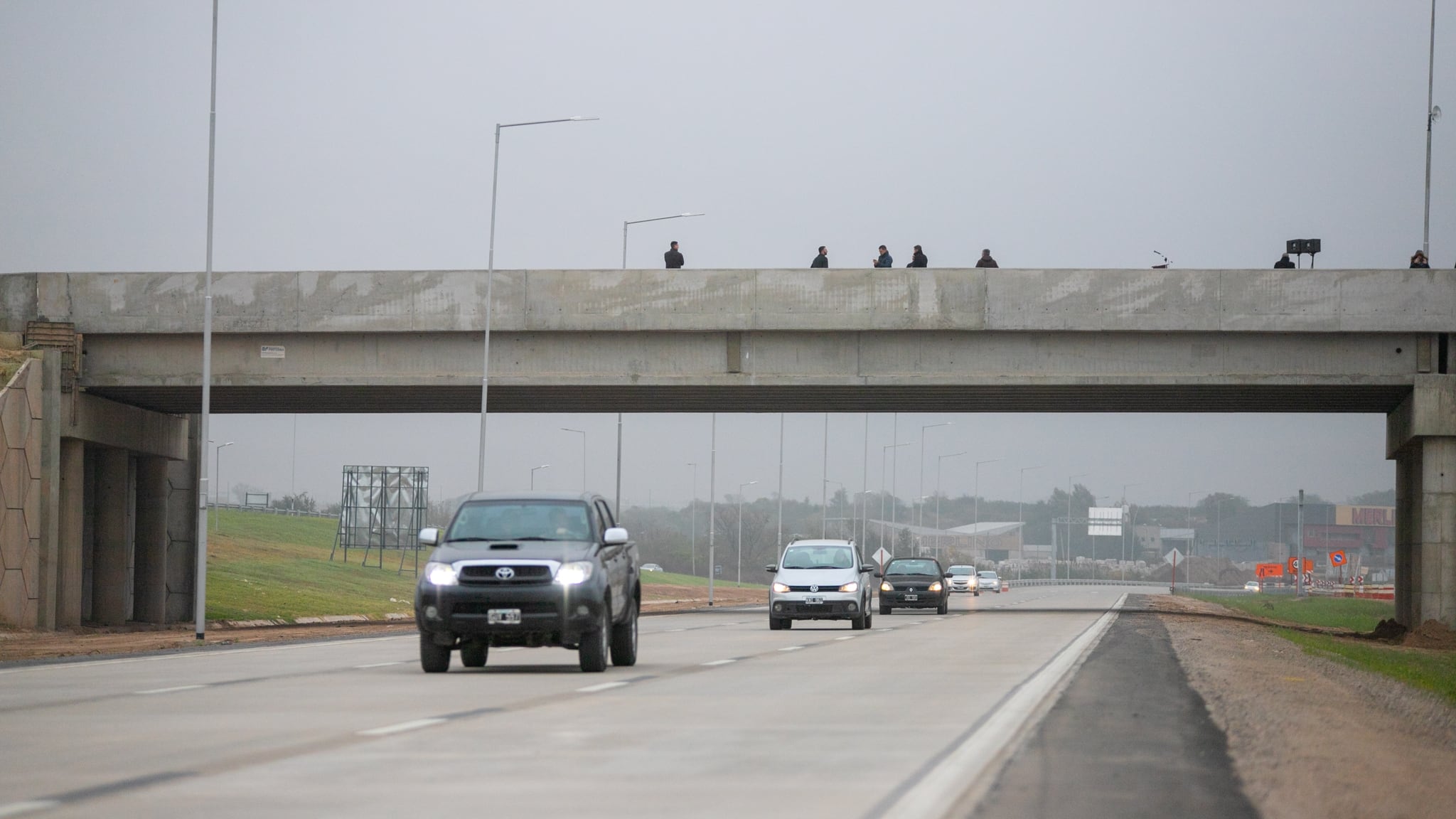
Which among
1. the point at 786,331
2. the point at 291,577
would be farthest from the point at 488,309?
the point at 291,577

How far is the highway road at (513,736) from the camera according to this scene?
877cm

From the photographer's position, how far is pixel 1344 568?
197 m

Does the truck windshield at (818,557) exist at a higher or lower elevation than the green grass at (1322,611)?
higher

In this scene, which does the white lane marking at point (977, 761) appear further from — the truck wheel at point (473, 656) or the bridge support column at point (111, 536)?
the bridge support column at point (111, 536)

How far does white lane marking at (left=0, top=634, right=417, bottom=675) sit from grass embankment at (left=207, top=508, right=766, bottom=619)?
1591cm

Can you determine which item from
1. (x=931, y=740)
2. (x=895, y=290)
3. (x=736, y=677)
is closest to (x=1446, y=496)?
(x=895, y=290)

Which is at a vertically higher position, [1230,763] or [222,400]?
[222,400]

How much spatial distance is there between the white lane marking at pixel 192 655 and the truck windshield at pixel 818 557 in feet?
25.5

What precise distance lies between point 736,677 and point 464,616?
2.76 m

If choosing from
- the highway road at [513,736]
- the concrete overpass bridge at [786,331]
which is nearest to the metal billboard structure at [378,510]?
the concrete overpass bridge at [786,331]

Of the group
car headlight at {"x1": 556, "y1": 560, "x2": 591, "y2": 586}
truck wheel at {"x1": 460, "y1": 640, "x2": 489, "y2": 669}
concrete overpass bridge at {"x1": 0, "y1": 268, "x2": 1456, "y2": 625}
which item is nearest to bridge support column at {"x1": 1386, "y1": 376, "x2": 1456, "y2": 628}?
concrete overpass bridge at {"x1": 0, "y1": 268, "x2": 1456, "y2": 625}

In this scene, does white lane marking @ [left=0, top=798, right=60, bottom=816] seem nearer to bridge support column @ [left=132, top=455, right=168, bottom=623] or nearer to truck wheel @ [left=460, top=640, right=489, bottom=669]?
truck wheel @ [left=460, top=640, right=489, bottom=669]

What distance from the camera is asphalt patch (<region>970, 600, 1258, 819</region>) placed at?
8727 mm

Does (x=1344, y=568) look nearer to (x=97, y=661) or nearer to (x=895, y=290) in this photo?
(x=895, y=290)
